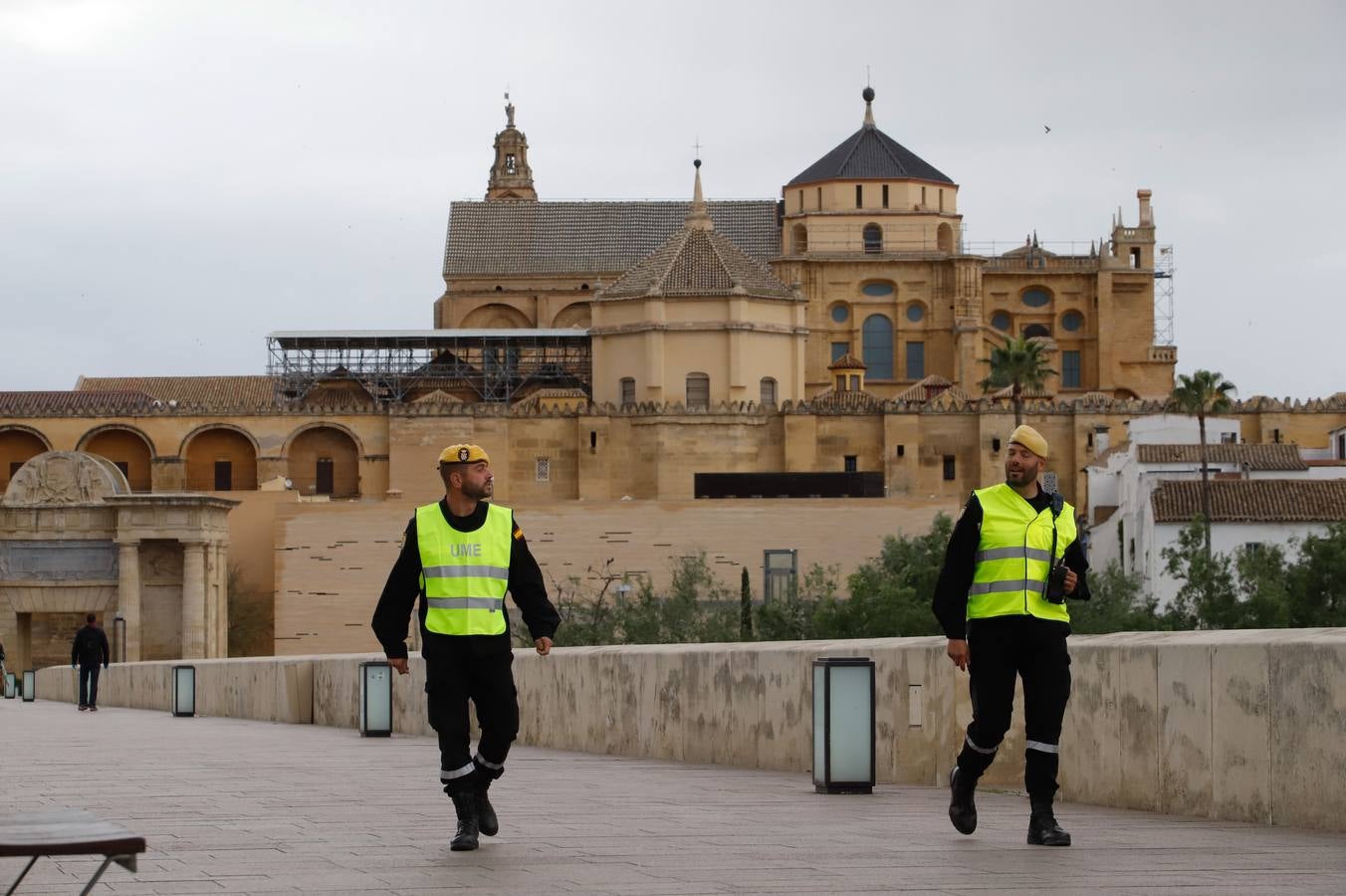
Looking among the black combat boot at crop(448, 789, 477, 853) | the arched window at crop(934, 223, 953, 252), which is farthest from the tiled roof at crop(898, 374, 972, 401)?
the black combat boot at crop(448, 789, 477, 853)

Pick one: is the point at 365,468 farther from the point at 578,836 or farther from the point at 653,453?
the point at 578,836

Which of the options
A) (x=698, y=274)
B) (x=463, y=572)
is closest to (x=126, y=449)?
(x=698, y=274)

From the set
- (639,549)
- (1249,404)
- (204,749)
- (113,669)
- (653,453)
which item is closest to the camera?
(204,749)

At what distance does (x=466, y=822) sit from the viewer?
795 centimetres

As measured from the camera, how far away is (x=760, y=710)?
1262cm

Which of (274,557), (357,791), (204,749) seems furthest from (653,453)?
(357,791)

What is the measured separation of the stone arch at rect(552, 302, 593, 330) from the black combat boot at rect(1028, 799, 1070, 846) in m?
74.2

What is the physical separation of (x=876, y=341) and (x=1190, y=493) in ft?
86.1

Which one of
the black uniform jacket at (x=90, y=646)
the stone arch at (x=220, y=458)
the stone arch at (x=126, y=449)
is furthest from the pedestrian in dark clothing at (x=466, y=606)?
the stone arch at (x=126, y=449)

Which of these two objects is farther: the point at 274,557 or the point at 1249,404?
the point at 1249,404

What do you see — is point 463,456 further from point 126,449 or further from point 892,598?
point 126,449

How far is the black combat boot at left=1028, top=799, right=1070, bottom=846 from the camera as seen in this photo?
7949 millimetres

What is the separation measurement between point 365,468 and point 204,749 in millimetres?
49090

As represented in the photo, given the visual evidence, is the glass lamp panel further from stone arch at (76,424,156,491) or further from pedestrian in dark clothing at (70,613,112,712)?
stone arch at (76,424,156,491)
